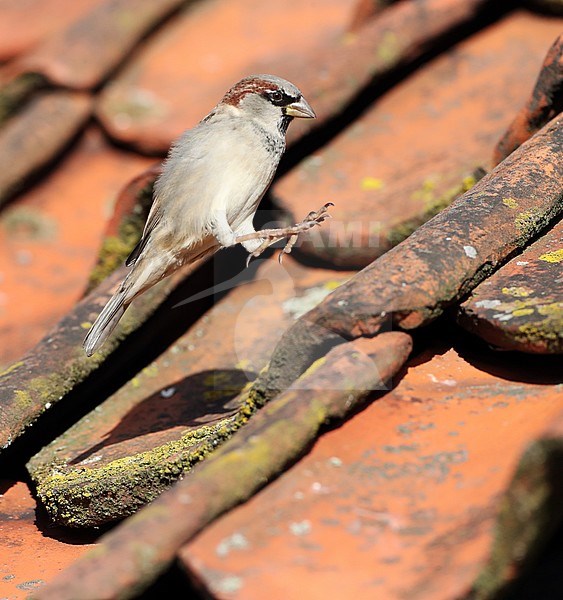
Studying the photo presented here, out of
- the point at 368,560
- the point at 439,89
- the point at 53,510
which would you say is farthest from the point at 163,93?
the point at 368,560

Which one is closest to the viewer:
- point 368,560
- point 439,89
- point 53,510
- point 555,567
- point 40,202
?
point 368,560

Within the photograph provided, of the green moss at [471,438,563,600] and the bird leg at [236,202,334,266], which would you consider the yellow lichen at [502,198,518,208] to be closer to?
the bird leg at [236,202,334,266]

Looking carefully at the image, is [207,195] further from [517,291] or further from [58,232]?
[517,291]

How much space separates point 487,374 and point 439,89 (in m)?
2.10

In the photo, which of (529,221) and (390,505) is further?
(529,221)

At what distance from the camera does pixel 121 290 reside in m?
3.24

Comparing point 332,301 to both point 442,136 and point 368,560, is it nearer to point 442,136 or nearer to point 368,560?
point 368,560

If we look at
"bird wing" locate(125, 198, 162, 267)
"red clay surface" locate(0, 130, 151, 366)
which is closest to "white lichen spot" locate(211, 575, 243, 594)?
"bird wing" locate(125, 198, 162, 267)

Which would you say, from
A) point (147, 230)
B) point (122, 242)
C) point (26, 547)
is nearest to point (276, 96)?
point (147, 230)

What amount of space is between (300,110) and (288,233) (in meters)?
0.67

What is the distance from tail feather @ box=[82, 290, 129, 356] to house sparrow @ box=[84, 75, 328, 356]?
0.23 ft

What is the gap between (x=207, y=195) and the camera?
3.42m

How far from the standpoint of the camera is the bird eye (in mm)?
3578

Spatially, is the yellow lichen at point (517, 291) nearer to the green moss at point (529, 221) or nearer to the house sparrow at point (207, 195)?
the green moss at point (529, 221)
